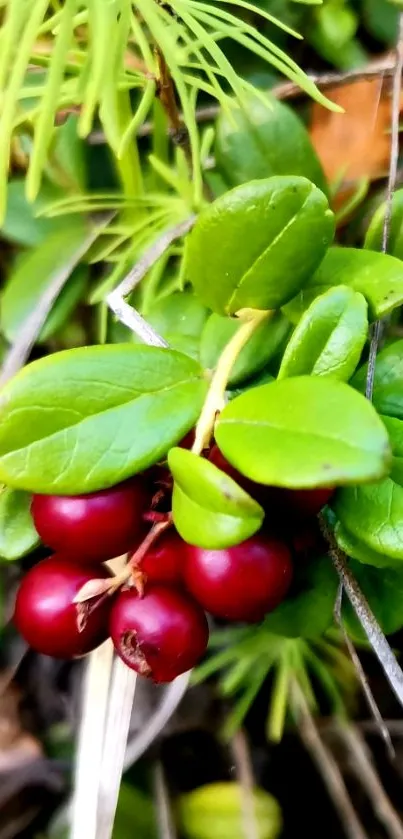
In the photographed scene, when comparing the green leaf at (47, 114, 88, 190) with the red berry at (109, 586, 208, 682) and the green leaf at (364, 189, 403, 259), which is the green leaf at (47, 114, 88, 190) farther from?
the red berry at (109, 586, 208, 682)

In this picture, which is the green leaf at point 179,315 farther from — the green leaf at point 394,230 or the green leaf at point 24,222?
the green leaf at point 24,222

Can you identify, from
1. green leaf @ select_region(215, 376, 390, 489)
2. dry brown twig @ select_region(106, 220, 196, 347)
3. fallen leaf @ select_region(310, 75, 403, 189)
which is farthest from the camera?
fallen leaf @ select_region(310, 75, 403, 189)

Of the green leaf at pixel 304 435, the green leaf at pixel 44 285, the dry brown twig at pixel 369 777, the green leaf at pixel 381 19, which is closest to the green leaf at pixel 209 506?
the green leaf at pixel 304 435

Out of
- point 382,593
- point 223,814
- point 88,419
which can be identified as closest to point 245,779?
point 223,814

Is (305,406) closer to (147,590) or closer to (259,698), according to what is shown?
(147,590)

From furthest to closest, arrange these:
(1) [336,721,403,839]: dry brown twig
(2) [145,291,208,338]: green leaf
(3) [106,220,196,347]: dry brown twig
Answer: (1) [336,721,403,839]: dry brown twig, (2) [145,291,208,338]: green leaf, (3) [106,220,196,347]: dry brown twig

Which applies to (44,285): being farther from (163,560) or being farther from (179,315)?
(163,560)

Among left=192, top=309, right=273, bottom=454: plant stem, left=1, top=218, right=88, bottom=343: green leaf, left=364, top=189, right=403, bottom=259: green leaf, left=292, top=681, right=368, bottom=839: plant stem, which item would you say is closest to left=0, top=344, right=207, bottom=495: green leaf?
left=192, top=309, right=273, bottom=454: plant stem

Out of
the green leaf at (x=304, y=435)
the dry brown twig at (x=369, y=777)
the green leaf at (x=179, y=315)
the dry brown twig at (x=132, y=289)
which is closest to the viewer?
the green leaf at (x=304, y=435)
